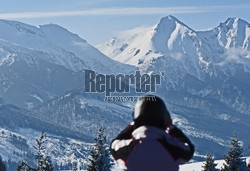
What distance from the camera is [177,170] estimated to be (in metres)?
5.71

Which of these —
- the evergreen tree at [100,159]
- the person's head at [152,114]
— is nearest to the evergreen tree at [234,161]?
the evergreen tree at [100,159]

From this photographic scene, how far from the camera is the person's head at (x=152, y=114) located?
19.3 feet

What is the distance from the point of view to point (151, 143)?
575cm

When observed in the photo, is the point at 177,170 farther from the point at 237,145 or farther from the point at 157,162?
the point at 237,145

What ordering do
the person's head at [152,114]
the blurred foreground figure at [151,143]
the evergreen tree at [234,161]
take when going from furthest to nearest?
the evergreen tree at [234,161]
the person's head at [152,114]
the blurred foreground figure at [151,143]

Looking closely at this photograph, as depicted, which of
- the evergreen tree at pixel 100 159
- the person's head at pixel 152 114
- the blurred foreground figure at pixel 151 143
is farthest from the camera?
the evergreen tree at pixel 100 159

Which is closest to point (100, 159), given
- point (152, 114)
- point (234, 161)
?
Answer: point (234, 161)

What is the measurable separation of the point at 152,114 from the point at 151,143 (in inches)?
10.8

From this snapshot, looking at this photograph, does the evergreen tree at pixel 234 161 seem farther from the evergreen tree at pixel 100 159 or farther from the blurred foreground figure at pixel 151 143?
the blurred foreground figure at pixel 151 143

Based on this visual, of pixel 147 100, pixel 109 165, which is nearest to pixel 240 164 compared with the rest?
pixel 109 165

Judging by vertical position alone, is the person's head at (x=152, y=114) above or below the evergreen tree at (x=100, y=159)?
below

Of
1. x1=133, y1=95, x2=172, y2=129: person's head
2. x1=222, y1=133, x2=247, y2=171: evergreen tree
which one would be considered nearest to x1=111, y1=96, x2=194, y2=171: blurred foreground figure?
x1=133, y1=95, x2=172, y2=129: person's head

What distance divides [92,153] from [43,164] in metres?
3.64

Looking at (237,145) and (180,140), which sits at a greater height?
(237,145)
